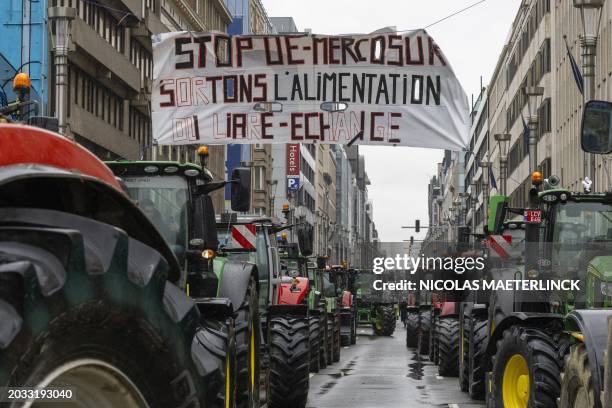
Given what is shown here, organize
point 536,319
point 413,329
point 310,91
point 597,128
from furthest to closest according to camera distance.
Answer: point 413,329, point 310,91, point 536,319, point 597,128

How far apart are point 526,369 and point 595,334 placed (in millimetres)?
3616

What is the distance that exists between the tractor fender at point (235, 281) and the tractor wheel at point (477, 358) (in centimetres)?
648

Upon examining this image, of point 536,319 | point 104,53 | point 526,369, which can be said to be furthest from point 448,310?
point 104,53

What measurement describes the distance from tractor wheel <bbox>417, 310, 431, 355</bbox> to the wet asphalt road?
1.40 m

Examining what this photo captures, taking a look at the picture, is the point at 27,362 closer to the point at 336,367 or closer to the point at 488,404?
the point at 488,404

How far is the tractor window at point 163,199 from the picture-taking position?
984cm

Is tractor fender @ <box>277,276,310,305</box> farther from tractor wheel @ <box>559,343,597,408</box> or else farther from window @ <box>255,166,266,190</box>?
window @ <box>255,166,266,190</box>

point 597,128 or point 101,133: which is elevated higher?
point 101,133

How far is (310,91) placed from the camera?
41.7ft

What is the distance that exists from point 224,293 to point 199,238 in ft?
2.39

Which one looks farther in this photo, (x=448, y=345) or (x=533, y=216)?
(x=448, y=345)

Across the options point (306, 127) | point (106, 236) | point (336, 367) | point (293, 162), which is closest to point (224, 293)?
point (306, 127)

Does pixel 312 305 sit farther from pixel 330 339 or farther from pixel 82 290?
pixel 82 290

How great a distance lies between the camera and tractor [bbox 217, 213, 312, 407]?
1510 cm
